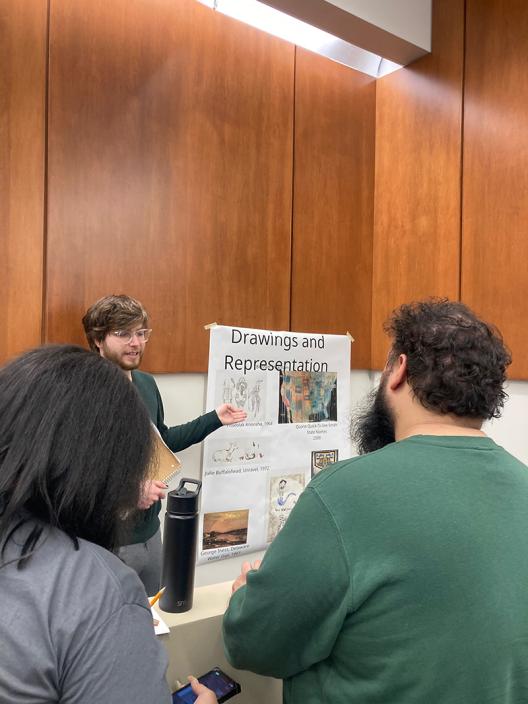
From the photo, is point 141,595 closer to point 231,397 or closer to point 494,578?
point 494,578

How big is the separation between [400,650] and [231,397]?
1.83m

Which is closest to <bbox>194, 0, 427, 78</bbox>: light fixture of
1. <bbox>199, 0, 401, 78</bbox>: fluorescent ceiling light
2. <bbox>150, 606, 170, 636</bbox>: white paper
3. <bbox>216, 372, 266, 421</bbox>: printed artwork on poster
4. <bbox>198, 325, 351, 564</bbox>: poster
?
<bbox>199, 0, 401, 78</bbox>: fluorescent ceiling light

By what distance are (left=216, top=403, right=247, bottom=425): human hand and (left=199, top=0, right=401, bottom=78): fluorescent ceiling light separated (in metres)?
1.83

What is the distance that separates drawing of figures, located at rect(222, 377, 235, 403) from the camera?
2.54 metres

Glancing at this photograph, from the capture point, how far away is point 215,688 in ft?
3.16

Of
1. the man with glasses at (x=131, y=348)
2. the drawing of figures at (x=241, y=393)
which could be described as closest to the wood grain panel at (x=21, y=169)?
the man with glasses at (x=131, y=348)

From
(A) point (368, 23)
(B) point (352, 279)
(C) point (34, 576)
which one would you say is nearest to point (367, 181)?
(B) point (352, 279)

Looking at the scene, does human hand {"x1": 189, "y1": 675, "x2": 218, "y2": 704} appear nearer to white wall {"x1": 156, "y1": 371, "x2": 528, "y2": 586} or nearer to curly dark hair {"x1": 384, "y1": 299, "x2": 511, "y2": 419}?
curly dark hair {"x1": 384, "y1": 299, "x2": 511, "y2": 419}

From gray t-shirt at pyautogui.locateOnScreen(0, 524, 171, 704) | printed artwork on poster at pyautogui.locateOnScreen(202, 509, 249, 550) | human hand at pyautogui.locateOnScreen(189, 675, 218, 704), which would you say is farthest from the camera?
printed artwork on poster at pyautogui.locateOnScreen(202, 509, 249, 550)

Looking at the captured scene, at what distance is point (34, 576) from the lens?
631 millimetres

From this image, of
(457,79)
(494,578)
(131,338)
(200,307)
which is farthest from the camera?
(457,79)

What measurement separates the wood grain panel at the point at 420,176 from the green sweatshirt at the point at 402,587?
206 centimetres

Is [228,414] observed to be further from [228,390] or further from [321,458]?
[321,458]

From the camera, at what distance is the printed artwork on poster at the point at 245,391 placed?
99.8 inches
